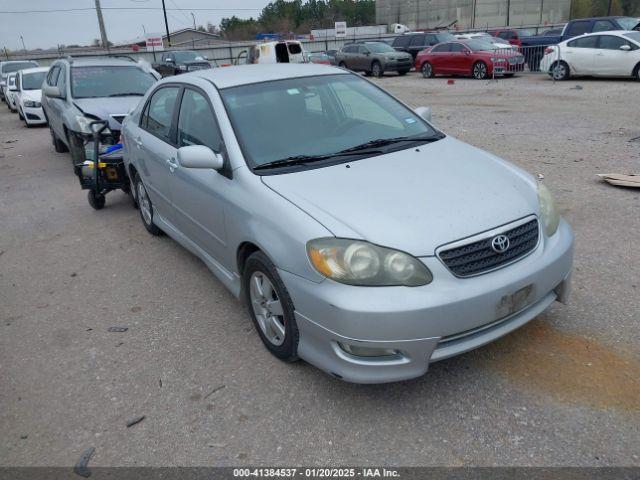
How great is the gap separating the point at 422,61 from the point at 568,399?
2182 cm

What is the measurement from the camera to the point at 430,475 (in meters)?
2.46

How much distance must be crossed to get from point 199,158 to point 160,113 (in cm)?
176

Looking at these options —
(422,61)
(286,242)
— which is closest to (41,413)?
(286,242)

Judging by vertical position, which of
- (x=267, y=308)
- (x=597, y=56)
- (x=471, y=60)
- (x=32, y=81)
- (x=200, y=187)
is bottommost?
(x=267, y=308)

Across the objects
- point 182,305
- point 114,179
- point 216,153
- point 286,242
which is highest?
point 216,153

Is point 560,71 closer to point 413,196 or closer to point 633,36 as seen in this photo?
point 633,36

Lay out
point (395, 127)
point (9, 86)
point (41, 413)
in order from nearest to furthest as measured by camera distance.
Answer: point (41, 413), point (395, 127), point (9, 86)

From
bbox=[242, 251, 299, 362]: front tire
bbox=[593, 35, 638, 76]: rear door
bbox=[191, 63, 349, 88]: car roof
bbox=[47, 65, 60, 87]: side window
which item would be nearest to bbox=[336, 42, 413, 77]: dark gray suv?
bbox=[593, 35, 638, 76]: rear door

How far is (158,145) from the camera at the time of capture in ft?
15.5

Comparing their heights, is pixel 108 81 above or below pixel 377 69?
above

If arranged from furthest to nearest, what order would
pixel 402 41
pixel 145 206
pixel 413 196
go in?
pixel 402 41, pixel 145 206, pixel 413 196

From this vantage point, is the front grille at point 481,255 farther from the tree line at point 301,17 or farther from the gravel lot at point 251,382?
the tree line at point 301,17

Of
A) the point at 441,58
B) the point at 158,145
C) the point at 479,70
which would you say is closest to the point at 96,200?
the point at 158,145

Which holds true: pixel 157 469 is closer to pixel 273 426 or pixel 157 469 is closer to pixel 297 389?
pixel 273 426
